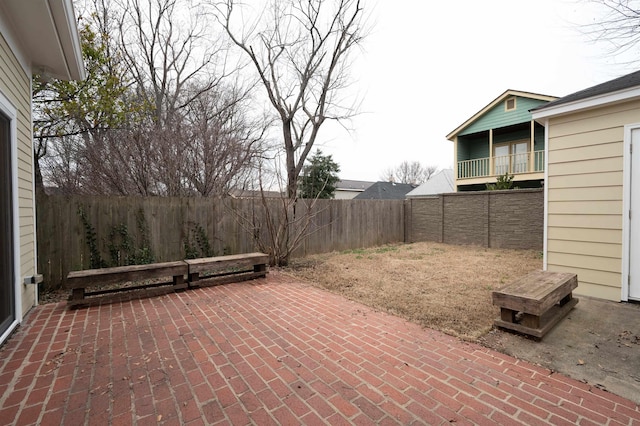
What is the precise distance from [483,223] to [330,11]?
863 cm

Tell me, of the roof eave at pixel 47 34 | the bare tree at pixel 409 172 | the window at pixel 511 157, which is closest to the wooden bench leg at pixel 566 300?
the roof eave at pixel 47 34

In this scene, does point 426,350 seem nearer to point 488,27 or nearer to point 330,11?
point 488,27

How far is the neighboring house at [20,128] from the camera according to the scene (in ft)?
9.71

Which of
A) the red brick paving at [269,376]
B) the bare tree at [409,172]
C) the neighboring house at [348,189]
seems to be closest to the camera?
the red brick paving at [269,376]

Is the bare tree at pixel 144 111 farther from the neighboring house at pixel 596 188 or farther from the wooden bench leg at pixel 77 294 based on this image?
the neighboring house at pixel 596 188

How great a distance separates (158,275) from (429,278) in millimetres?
4511

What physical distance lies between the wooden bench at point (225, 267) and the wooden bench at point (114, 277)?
143mm

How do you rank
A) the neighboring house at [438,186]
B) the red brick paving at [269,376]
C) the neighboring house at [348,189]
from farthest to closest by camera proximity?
the neighboring house at [348,189] → the neighboring house at [438,186] → the red brick paving at [269,376]

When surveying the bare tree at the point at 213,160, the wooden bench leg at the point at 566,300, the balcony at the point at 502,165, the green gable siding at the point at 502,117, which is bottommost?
the wooden bench leg at the point at 566,300

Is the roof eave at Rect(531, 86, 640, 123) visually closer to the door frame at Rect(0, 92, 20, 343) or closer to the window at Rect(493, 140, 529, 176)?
the door frame at Rect(0, 92, 20, 343)

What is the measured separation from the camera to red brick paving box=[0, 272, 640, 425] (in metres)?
1.77

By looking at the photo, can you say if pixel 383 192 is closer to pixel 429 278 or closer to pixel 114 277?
pixel 429 278

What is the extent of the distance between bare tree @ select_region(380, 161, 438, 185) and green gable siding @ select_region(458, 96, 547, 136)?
30.2 meters

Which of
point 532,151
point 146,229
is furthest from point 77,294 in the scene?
point 532,151
